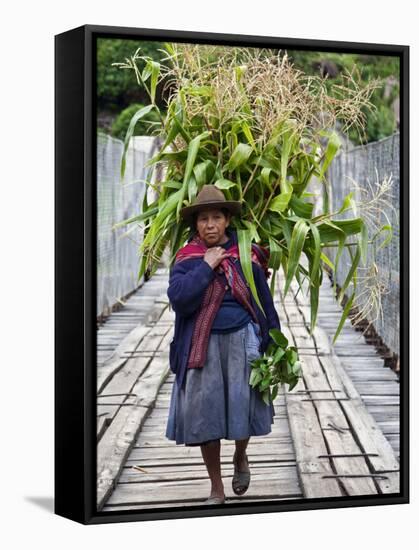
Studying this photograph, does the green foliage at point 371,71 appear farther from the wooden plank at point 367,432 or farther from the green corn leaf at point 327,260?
the wooden plank at point 367,432

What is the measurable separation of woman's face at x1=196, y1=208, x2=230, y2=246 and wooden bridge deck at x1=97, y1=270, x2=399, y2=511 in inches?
19.1

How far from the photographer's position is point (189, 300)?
6891 millimetres

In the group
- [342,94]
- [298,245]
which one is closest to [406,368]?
[298,245]

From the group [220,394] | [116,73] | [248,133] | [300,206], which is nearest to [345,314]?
[300,206]

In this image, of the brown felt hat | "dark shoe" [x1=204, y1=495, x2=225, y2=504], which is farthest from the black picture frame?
the brown felt hat

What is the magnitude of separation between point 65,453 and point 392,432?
1.76 meters

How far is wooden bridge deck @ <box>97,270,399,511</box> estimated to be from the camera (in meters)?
7.09

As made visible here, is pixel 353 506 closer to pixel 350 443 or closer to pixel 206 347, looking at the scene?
pixel 350 443

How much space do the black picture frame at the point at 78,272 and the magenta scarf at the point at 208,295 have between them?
1.61 feet

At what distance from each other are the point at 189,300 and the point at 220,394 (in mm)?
468

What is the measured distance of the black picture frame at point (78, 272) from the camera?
6695mm

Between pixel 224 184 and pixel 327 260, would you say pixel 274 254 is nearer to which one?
pixel 327 260

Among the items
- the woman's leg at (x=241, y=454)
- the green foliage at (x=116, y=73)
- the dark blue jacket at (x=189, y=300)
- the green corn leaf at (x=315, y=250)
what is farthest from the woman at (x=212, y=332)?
the green foliage at (x=116, y=73)

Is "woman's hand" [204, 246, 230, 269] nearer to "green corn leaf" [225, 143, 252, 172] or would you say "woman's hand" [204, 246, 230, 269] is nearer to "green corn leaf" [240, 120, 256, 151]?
"green corn leaf" [225, 143, 252, 172]
